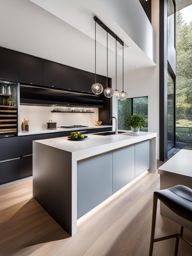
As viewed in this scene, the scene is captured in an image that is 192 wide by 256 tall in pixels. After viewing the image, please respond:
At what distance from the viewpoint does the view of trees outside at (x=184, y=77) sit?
5.45 metres

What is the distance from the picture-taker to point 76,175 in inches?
72.1

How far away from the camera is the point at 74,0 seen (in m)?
1.85

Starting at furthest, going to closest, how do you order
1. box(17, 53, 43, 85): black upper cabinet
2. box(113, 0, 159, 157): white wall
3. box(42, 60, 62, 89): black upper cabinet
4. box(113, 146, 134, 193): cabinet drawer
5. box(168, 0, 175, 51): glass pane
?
box(168, 0, 175, 51): glass pane < box(113, 0, 159, 157): white wall < box(42, 60, 62, 89): black upper cabinet < box(17, 53, 43, 85): black upper cabinet < box(113, 146, 134, 193): cabinet drawer

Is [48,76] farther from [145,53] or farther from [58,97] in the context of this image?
[145,53]

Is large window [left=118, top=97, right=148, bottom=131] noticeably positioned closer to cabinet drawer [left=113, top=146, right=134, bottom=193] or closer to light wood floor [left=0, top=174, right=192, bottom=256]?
cabinet drawer [left=113, top=146, right=134, bottom=193]

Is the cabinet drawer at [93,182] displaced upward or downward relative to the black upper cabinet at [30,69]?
downward

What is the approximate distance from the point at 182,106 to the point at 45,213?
17.4 feet

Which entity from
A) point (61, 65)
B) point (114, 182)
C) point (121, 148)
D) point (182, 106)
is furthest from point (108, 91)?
point (182, 106)

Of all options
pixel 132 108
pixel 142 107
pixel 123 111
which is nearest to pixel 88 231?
pixel 142 107

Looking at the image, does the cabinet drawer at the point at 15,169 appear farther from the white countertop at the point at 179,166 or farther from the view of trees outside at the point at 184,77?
the view of trees outside at the point at 184,77

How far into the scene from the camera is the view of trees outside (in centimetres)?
545

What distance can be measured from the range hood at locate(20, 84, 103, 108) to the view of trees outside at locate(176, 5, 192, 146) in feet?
9.79

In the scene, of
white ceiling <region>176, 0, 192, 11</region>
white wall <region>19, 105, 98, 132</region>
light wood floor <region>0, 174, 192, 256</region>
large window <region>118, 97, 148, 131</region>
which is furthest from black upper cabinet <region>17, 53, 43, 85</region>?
white ceiling <region>176, 0, 192, 11</region>

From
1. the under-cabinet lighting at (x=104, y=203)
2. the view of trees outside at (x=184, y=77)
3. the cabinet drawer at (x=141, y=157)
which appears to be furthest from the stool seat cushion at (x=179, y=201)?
the view of trees outside at (x=184, y=77)
